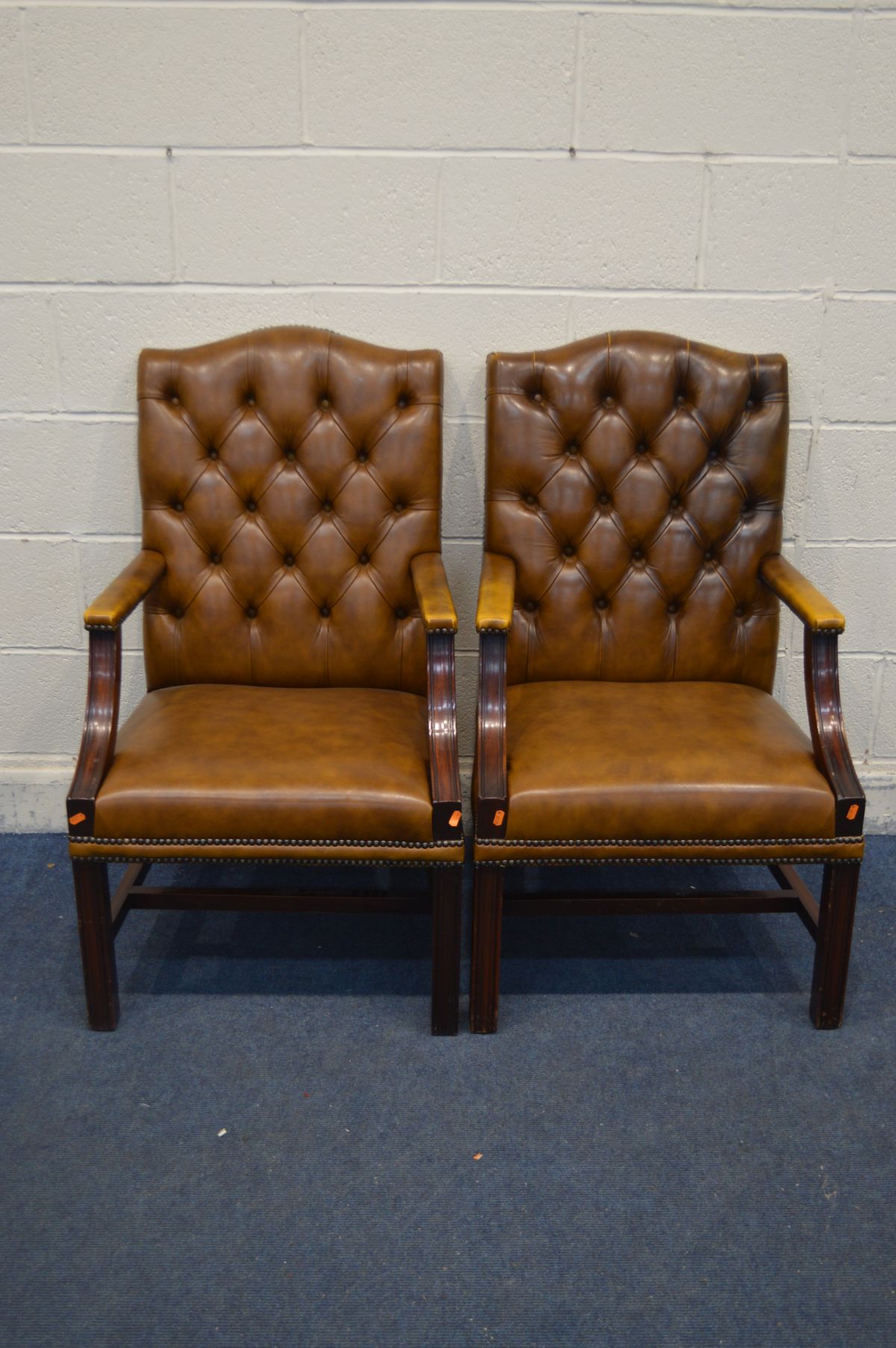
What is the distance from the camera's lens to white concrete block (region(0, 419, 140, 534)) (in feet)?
7.83

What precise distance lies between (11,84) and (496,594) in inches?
50.5

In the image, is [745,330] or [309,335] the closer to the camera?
[309,335]

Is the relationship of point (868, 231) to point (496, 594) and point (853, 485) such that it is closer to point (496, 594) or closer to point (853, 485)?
point (853, 485)

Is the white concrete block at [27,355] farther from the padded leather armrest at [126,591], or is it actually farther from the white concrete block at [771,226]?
the white concrete block at [771,226]

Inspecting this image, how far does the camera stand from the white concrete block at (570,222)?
7.35 feet

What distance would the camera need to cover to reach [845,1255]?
64.1 inches

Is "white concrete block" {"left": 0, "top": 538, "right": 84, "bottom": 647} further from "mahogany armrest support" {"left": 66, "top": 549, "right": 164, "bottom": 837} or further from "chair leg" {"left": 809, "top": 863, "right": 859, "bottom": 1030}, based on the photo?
"chair leg" {"left": 809, "top": 863, "right": 859, "bottom": 1030}

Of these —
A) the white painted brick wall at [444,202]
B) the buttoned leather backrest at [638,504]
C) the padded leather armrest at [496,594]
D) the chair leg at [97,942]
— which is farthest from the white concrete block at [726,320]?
the chair leg at [97,942]

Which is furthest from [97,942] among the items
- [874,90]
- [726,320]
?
[874,90]

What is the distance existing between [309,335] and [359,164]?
34 cm

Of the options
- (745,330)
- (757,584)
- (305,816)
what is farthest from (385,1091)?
(745,330)

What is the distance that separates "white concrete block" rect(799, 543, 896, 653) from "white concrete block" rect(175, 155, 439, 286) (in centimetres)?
99

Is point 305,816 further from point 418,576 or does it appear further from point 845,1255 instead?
point 845,1255

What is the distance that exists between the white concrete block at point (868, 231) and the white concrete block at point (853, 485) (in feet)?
0.94
